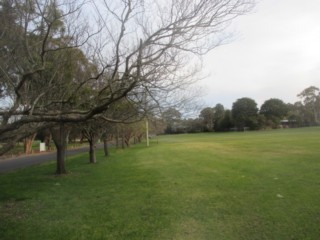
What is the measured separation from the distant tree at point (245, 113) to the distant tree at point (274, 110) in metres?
3.28

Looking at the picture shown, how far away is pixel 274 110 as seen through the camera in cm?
12394

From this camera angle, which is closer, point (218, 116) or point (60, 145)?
point (60, 145)

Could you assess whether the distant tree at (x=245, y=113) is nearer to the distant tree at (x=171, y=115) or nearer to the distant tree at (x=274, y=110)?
the distant tree at (x=274, y=110)

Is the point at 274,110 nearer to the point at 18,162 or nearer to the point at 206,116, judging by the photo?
the point at 206,116

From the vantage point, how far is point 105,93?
10.7 meters

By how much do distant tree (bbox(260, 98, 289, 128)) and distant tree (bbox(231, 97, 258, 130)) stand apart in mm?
3277

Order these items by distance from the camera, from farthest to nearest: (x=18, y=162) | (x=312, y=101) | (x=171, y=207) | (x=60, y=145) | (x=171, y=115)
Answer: (x=312, y=101), (x=18, y=162), (x=60, y=145), (x=171, y=115), (x=171, y=207)

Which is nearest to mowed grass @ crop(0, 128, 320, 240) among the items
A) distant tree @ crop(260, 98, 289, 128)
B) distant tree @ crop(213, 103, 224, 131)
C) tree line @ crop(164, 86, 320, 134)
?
tree line @ crop(164, 86, 320, 134)

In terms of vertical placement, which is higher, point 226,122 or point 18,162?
point 226,122

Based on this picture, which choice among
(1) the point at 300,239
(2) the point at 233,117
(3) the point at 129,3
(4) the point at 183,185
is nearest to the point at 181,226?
(1) the point at 300,239

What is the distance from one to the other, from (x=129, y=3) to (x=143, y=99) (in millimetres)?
3074

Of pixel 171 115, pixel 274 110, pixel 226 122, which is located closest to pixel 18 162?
pixel 171 115

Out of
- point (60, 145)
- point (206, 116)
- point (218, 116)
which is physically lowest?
point (60, 145)

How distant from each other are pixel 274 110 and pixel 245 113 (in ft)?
29.7
